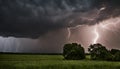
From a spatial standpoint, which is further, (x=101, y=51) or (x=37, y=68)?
(x=101, y=51)

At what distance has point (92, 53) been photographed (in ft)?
246

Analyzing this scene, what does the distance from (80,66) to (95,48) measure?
3340cm

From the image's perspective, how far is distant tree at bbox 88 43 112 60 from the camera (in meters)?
72.9

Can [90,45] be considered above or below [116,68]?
above

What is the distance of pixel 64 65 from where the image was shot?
1645 inches

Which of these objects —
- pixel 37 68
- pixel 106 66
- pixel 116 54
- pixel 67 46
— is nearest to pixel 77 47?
Result: pixel 67 46

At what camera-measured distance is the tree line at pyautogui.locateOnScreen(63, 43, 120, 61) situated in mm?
72000

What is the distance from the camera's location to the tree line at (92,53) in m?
72.0

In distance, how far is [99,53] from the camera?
73.6 meters

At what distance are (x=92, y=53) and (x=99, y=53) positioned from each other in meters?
2.29

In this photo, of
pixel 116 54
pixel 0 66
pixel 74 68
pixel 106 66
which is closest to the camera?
pixel 0 66

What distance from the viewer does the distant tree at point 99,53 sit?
72875 millimetres

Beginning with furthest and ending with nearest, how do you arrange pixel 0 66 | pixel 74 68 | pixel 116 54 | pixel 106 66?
pixel 116 54
pixel 106 66
pixel 74 68
pixel 0 66

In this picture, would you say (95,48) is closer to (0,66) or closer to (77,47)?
(77,47)
